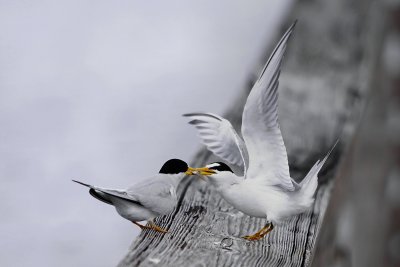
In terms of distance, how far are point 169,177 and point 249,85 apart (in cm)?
61

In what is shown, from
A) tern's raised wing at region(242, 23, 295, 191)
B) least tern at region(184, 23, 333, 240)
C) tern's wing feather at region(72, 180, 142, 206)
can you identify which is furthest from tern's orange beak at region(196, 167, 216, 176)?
tern's wing feather at region(72, 180, 142, 206)

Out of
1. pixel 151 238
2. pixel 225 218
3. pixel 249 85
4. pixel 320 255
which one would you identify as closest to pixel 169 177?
pixel 225 218

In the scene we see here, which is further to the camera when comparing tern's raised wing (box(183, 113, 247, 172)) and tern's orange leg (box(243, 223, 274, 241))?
tern's raised wing (box(183, 113, 247, 172))

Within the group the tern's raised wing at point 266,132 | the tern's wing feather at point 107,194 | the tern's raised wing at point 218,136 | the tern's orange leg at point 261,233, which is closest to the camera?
the tern's raised wing at point 266,132

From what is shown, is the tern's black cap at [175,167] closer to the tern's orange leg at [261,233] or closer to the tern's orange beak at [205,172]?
the tern's orange beak at [205,172]

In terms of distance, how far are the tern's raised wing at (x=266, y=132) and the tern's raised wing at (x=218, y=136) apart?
0.58ft

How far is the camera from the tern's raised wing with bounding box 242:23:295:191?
1.71 meters

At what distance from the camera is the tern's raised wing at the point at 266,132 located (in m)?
1.71

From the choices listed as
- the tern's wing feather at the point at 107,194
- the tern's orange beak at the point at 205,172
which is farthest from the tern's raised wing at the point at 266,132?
the tern's wing feather at the point at 107,194

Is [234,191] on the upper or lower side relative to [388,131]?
lower

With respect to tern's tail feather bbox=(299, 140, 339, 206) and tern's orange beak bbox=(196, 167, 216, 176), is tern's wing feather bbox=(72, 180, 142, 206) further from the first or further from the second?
tern's tail feather bbox=(299, 140, 339, 206)

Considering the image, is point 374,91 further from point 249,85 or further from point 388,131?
point 249,85

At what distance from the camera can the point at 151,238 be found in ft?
5.69

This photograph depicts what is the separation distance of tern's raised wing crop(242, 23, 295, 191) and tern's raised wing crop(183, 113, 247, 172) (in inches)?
7.0
